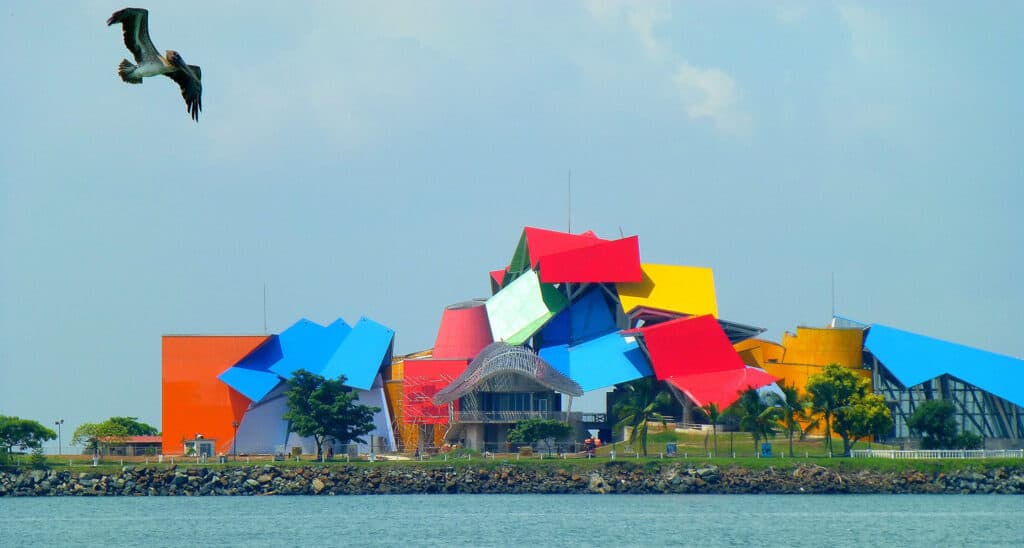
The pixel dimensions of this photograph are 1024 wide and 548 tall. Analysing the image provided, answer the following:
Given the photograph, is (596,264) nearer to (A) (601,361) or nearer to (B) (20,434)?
(A) (601,361)

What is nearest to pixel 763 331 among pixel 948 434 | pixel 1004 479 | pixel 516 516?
pixel 948 434

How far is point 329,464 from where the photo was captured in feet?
260

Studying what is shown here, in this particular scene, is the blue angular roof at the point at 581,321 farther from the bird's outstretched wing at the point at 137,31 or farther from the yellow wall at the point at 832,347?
the bird's outstretched wing at the point at 137,31

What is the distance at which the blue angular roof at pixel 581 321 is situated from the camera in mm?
99938

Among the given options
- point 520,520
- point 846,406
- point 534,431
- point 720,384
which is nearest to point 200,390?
point 534,431

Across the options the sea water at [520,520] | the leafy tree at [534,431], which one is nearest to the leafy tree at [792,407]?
the sea water at [520,520]

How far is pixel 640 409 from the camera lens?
83312 mm

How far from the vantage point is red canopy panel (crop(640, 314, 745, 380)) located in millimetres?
92875

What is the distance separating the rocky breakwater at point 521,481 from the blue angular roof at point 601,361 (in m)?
16.1

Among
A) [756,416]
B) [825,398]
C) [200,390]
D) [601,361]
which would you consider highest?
[601,361]

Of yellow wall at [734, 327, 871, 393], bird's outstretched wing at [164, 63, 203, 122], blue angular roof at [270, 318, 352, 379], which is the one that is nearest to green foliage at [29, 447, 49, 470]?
blue angular roof at [270, 318, 352, 379]

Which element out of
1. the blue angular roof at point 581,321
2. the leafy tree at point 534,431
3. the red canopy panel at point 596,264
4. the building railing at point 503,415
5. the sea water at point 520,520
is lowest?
the sea water at point 520,520

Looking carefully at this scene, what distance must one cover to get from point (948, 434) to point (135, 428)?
52400mm

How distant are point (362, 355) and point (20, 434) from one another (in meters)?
20.7
